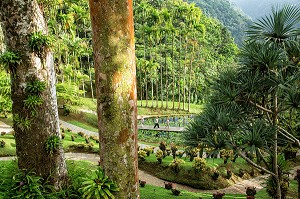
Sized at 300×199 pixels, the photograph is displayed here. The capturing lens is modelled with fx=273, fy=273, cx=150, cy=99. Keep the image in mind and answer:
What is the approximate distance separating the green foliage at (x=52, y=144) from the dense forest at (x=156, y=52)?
366 inches

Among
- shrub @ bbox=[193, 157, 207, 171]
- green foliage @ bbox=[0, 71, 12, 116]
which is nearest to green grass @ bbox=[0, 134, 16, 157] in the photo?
green foliage @ bbox=[0, 71, 12, 116]

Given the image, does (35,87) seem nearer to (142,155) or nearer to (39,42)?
(39,42)

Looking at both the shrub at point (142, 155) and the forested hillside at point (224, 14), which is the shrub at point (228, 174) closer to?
the shrub at point (142, 155)

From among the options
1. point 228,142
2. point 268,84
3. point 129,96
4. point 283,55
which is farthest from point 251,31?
point 129,96

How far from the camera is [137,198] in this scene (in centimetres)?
313

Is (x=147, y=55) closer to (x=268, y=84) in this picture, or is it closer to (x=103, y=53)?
(x=268, y=84)

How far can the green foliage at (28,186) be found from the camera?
4160 mm

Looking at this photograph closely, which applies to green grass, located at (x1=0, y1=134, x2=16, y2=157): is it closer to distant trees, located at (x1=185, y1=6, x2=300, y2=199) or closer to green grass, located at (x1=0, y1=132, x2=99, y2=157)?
green grass, located at (x1=0, y1=132, x2=99, y2=157)

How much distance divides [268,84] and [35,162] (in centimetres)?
536

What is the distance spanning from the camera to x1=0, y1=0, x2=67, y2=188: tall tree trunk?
13.2ft

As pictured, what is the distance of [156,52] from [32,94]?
132 ft

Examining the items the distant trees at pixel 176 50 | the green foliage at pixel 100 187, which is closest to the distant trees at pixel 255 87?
the green foliage at pixel 100 187

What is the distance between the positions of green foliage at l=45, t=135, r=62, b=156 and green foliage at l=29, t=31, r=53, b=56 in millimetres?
1324

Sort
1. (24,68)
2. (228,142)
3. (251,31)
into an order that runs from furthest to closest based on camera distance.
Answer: (251,31) < (228,142) < (24,68)
